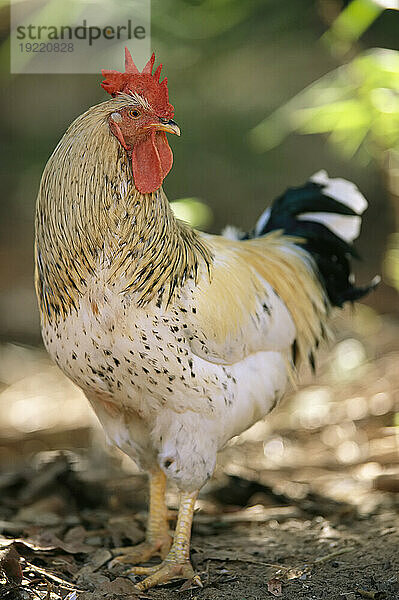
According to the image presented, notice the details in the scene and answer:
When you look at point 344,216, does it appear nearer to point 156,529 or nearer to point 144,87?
point 144,87

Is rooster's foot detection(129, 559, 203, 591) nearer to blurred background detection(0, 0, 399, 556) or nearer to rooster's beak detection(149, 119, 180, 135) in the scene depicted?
blurred background detection(0, 0, 399, 556)

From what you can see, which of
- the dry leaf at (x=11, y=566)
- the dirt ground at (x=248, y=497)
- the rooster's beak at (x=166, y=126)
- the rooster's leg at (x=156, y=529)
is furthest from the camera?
the rooster's leg at (x=156, y=529)

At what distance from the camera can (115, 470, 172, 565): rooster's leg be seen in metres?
3.07

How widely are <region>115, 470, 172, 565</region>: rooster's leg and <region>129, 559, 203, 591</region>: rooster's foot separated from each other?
0.55ft

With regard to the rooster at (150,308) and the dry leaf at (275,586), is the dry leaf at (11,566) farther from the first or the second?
the dry leaf at (275,586)

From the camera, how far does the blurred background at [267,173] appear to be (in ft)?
13.1

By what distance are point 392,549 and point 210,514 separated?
3.29 ft

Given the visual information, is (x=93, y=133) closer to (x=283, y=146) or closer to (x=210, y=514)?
(x=210, y=514)

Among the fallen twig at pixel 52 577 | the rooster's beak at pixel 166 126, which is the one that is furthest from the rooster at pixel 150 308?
the fallen twig at pixel 52 577

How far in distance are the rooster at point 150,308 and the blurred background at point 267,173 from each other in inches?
40.7

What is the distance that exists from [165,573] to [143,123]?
1.75 m

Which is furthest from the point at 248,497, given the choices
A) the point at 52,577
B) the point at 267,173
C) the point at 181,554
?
the point at 267,173

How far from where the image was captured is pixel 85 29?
4930 millimetres

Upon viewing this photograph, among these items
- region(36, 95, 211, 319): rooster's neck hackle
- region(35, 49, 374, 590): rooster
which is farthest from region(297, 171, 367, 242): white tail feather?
region(36, 95, 211, 319): rooster's neck hackle
